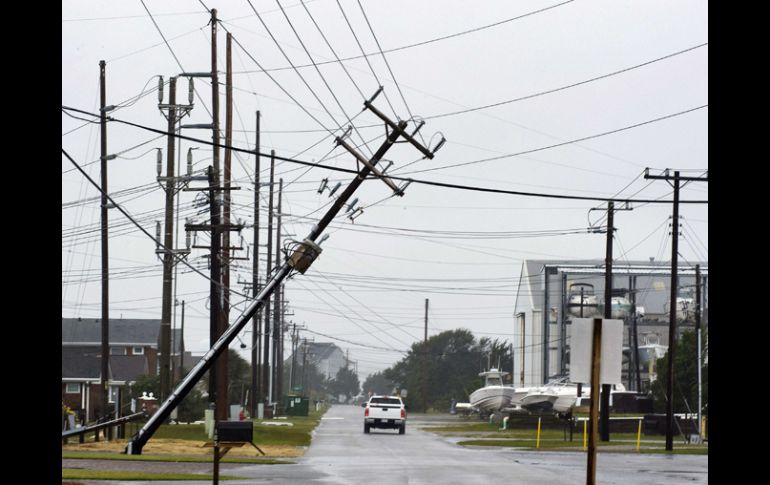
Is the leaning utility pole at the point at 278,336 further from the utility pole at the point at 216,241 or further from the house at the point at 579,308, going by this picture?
the utility pole at the point at 216,241

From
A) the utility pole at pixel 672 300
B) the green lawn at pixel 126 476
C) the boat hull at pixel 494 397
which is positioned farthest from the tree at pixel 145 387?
the green lawn at pixel 126 476

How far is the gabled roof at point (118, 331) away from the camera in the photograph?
100250 millimetres

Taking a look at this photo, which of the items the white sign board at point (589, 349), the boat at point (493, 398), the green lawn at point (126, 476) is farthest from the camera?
the boat at point (493, 398)

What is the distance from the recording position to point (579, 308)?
8788 cm

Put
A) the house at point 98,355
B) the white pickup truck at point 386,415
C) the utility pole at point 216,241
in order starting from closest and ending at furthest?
the utility pole at point 216,241, the white pickup truck at point 386,415, the house at point 98,355

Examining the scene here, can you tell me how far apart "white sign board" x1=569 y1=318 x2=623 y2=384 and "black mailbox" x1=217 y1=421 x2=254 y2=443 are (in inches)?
806

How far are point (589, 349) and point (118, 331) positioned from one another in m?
92.4

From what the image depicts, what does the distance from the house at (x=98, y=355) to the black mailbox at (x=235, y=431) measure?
57.2m
